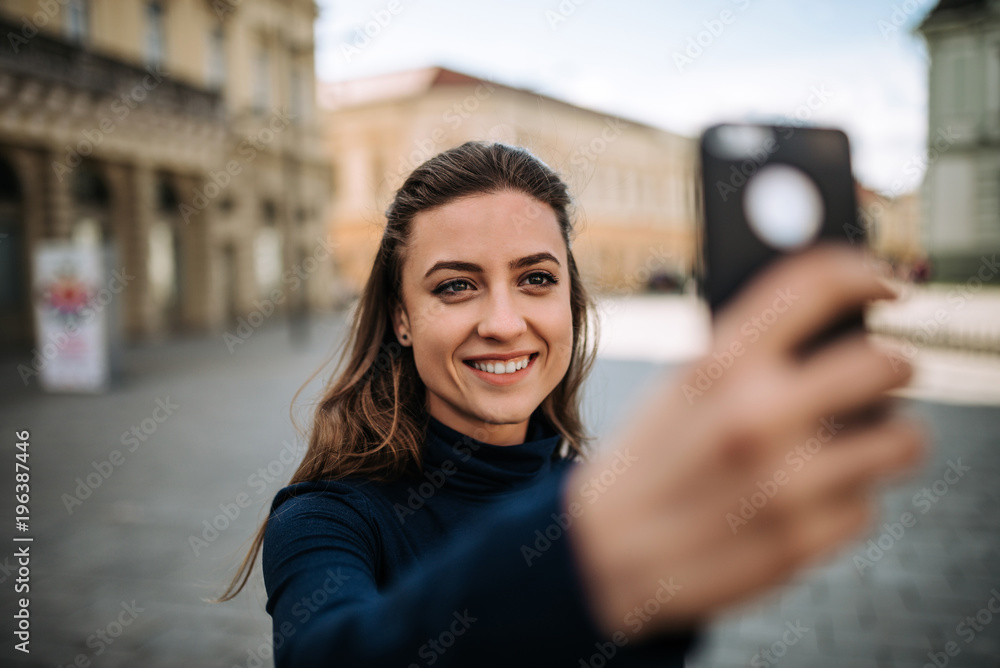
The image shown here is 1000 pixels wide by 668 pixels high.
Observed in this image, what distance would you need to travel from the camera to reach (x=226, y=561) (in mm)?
4207

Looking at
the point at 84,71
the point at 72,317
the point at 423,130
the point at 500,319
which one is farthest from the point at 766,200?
the point at 423,130

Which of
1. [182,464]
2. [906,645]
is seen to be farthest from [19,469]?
[906,645]

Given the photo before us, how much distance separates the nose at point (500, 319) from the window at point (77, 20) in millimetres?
17996

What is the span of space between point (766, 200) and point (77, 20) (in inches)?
755

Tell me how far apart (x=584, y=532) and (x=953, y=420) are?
8967mm

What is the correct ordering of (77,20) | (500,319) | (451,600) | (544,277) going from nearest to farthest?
(451,600) → (500,319) → (544,277) → (77,20)

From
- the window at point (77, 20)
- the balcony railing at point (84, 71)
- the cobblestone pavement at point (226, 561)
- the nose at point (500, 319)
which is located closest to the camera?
the nose at point (500, 319)

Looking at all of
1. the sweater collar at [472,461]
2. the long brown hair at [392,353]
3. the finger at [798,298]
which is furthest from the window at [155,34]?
the finger at [798,298]

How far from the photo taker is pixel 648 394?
0.47 m

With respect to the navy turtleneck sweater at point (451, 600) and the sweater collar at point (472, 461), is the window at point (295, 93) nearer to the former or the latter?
the sweater collar at point (472, 461)

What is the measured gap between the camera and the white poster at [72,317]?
33.2 feet

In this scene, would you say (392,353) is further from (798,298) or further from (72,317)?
(72,317)

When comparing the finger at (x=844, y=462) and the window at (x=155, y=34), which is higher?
the window at (x=155, y=34)

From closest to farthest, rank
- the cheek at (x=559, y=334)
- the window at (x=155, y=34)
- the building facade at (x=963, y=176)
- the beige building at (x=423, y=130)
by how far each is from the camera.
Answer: the cheek at (x=559, y=334)
the window at (x=155, y=34)
the building facade at (x=963, y=176)
the beige building at (x=423, y=130)
